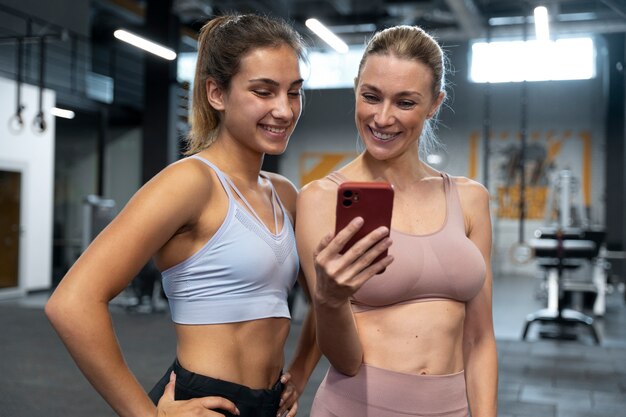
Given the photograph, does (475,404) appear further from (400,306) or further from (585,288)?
(585,288)

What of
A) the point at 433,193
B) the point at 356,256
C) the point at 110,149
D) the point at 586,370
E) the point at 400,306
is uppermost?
the point at 110,149

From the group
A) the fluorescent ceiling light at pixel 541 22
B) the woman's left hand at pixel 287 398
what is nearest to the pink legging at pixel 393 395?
the woman's left hand at pixel 287 398

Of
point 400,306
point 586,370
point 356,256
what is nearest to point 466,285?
point 400,306

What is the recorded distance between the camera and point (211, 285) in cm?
121

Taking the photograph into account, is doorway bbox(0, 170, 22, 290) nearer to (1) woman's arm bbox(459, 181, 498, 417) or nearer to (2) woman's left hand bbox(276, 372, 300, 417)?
(2) woman's left hand bbox(276, 372, 300, 417)

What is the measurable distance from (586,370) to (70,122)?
27.7 feet

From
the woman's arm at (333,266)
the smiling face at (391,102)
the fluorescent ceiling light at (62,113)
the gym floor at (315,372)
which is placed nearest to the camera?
the woman's arm at (333,266)

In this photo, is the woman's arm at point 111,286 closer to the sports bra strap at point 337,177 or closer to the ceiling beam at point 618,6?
the sports bra strap at point 337,177

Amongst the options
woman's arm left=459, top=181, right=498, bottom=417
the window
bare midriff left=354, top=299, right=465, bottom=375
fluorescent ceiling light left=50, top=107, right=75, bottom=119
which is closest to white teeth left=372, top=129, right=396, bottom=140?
woman's arm left=459, top=181, right=498, bottom=417

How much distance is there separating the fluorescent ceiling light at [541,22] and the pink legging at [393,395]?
6.03 m

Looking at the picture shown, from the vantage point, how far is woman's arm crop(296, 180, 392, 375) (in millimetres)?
953

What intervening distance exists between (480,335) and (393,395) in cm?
25

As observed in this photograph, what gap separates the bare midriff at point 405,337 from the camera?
1.29m

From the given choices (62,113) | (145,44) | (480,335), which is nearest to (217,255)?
(480,335)
